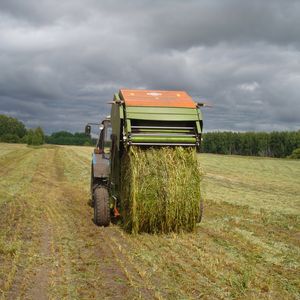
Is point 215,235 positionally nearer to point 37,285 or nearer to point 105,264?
point 105,264

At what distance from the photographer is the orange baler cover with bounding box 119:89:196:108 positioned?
8.94m

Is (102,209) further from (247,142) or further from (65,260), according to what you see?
(247,142)

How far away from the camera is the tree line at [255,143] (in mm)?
95812

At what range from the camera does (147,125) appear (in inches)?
348

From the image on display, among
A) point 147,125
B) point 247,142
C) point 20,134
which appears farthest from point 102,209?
point 20,134

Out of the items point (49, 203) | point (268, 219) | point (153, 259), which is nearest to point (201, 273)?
point (153, 259)

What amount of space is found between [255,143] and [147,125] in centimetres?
9733

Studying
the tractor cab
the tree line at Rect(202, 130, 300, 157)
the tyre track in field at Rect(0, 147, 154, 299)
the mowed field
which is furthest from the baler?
the tree line at Rect(202, 130, 300, 157)

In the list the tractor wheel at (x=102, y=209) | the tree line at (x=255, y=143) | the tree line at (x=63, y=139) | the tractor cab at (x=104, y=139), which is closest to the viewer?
the tractor wheel at (x=102, y=209)

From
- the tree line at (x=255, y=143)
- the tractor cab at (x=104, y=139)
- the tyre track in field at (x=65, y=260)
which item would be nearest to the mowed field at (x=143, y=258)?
the tyre track in field at (x=65, y=260)

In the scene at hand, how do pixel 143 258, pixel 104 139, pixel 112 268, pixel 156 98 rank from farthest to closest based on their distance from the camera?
1. pixel 104 139
2. pixel 156 98
3. pixel 143 258
4. pixel 112 268

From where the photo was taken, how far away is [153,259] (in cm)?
673

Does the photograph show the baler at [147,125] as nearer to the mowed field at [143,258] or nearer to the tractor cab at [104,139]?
the mowed field at [143,258]

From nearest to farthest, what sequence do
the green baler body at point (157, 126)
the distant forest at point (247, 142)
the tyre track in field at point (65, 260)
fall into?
the tyre track in field at point (65, 260) < the green baler body at point (157, 126) < the distant forest at point (247, 142)
